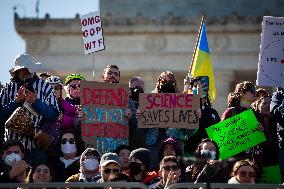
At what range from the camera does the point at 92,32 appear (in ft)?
77.2

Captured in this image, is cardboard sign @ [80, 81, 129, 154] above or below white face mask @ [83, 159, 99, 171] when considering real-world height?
above

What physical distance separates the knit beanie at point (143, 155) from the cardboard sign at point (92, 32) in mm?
3663

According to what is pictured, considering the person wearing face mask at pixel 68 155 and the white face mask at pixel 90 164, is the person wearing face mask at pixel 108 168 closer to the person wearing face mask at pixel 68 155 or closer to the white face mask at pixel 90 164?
the white face mask at pixel 90 164

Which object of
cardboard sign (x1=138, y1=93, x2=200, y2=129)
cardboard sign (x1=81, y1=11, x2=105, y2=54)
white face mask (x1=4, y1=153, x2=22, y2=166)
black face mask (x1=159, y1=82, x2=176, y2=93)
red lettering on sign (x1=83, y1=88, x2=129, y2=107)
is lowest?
white face mask (x1=4, y1=153, x2=22, y2=166)

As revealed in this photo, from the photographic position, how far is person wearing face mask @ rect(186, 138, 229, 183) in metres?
19.2

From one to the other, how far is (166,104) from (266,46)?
1735 mm

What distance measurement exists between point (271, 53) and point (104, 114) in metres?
2.66

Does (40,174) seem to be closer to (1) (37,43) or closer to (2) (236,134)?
(2) (236,134)

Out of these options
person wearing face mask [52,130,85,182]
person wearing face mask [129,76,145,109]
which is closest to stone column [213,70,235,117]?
person wearing face mask [129,76,145,109]

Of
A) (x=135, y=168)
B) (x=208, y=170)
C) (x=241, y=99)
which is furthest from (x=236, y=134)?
(x=135, y=168)

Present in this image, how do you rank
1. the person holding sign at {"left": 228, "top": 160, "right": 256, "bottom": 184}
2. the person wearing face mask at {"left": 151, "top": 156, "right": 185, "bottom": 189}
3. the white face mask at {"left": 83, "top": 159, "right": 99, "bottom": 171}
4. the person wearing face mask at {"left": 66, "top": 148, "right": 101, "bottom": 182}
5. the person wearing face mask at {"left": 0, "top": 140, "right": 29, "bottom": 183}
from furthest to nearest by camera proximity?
1. the white face mask at {"left": 83, "top": 159, "right": 99, "bottom": 171}
2. the person wearing face mask at {"left": 66, "top": 148, "right": 101, "bottom": 182}
3. the person wearing face mask at {"left": 0, "top": 140, "right": 29, "bottom": 183}
4. the person wearing face mask at {"left": 151, "top": 156, "right": 185, "bottom": 189}
5. the person holding sign at {"left": 228, "top": 160, "right": 256, "bottom": 184}

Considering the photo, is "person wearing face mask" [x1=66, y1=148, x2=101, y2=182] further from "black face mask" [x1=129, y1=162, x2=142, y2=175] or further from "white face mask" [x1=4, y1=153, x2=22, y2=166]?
"white face mask" [x1=4, y1=153, x2=22, y2=166]

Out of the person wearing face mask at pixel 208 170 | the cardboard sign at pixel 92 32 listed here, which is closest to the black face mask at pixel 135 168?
the person wearing face mask at pixel 208 170

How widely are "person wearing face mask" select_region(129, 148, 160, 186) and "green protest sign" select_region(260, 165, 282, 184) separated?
183 cm
